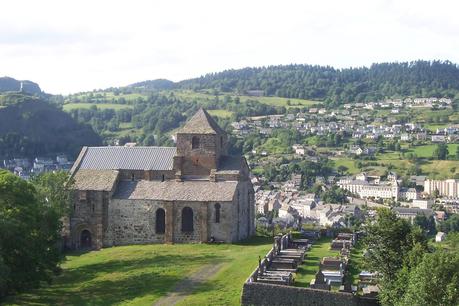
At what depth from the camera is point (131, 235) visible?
55.3 meters

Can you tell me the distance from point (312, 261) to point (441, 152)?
15344cm

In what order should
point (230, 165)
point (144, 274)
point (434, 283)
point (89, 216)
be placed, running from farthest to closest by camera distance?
point (89, 216) < point (230, 165) < point (144, 274) < point (434, 283)

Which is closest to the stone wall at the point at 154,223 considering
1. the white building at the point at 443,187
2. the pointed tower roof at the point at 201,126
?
the pointed tower roof at the point at 201,126

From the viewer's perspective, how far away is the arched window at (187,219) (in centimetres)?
5359

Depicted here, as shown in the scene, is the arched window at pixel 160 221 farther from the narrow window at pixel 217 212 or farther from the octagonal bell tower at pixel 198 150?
the narrow window at pixel 217 212

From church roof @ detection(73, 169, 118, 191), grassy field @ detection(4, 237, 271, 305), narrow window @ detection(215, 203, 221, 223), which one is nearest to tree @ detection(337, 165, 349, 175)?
church roof @ detection(73, 169, 118, 191)

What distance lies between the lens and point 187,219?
5375 cm

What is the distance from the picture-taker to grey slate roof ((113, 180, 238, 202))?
53000mm

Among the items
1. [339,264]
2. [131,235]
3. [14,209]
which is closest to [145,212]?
[131,235]

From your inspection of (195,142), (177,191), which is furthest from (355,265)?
(195,142)

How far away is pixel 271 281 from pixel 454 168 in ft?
502

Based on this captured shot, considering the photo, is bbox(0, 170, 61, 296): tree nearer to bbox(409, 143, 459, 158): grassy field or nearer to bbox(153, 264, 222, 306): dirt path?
bbox(153, 264, 222, 306): dirt path

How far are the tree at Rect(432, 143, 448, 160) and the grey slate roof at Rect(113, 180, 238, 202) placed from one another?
14527cm

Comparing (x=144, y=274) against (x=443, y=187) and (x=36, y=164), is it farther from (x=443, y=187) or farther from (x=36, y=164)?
(x=443, y=187)
